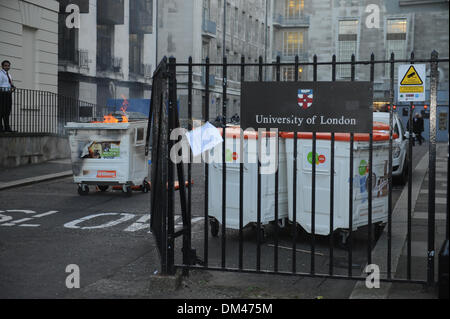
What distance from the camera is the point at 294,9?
197ft

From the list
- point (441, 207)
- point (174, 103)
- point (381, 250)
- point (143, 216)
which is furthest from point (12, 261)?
point (441, 207)

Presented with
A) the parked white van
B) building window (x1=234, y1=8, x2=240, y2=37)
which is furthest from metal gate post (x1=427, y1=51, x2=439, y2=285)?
building window (x1=234, y1=8, x2=240, y2=37)

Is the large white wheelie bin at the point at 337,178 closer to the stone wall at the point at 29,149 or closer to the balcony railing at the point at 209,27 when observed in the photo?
the stone wall at the point at 29,149

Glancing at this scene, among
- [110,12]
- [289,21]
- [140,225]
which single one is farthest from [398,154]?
[289,21]

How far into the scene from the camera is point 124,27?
3525 cm

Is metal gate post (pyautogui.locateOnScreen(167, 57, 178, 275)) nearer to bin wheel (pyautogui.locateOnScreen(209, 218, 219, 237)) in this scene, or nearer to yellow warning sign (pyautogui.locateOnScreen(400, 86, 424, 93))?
yellow warning sign (pyautogui.locateOnScreen(400, 86, 424, 93))

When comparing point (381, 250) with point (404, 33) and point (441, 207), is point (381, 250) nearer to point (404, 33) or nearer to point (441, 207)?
point (441, 207)

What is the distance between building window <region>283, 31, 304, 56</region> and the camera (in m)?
61.1

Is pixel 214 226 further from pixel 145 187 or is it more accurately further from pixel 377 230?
pixel 145 187

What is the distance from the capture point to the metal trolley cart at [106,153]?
11883 millimetres

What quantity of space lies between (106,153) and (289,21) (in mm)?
50119

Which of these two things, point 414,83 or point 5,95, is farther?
point 5,95

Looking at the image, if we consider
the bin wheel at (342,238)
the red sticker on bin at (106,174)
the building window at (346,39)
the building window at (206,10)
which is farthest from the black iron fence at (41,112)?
the building window at (346,39)
